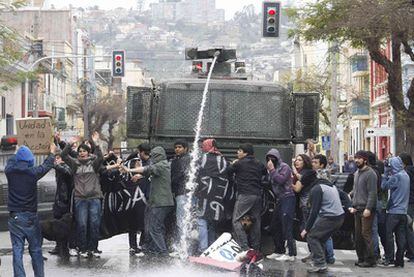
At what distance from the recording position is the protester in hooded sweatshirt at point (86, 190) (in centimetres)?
1616

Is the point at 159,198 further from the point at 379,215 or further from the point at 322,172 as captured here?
the point at 379,215

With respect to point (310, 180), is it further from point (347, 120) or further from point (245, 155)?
point (347, 120)

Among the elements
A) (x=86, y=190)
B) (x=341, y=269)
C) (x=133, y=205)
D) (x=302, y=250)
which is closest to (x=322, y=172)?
(x=341, y=269)

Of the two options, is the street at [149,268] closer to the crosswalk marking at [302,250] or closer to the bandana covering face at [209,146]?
the crosswalk marking at [302,250]

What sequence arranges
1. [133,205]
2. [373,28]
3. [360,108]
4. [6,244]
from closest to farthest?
[133,205], [6,244], [373,28], [360,108]

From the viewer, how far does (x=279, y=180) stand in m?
16.0

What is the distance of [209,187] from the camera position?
15727 mm

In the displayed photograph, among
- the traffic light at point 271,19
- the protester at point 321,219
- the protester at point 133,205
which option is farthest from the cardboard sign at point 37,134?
the traffic light at point 271,19

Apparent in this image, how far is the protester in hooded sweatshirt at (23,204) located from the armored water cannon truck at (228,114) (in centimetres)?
463

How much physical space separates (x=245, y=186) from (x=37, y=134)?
337 centimetres

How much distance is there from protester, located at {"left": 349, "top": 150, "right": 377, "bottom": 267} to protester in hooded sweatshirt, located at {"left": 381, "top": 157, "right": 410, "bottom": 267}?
0.33 m


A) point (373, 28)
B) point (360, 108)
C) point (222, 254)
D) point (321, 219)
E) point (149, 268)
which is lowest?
point (149, 268)

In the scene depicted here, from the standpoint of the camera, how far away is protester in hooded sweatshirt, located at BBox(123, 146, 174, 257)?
15792mm

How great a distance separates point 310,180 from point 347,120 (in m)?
60.3
